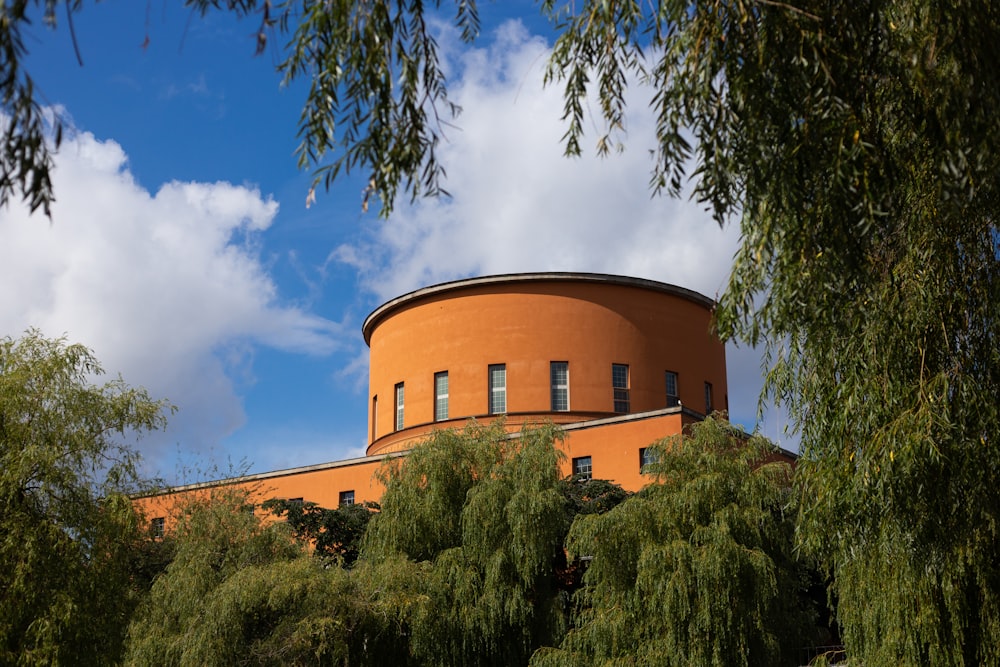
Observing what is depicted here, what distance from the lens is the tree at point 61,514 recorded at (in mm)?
15555

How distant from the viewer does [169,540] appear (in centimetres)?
2403

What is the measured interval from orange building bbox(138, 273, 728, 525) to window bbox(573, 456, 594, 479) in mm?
1316

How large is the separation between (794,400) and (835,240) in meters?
4.33

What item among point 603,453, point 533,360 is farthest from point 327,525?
point 533,360

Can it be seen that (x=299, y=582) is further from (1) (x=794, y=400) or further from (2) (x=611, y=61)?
(2) (x=611, y=61)

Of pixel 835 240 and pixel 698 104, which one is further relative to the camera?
pixel 835 240

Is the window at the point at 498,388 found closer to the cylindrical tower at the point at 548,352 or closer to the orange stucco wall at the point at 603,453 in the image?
the cylindrical tower at the point at 548,352

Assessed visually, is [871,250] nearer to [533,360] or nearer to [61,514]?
[61,514]

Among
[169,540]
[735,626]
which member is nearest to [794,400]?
[735,626]

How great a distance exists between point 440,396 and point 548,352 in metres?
3.61

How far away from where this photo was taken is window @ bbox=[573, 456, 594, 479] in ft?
95.7

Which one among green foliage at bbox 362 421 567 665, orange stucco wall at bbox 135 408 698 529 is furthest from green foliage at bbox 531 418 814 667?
orange stucco wall at bbox 135 408 698 529

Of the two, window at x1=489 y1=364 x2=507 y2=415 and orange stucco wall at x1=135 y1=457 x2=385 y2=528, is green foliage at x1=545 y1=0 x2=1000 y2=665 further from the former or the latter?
orange stucco wall at x1=135 y1=457 x2=385 y2=528

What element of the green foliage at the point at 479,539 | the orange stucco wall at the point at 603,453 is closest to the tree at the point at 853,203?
the green foliage at the point at 479,539
